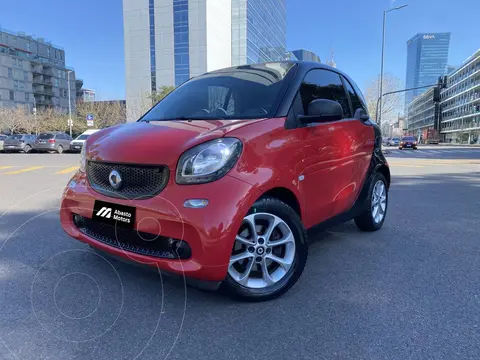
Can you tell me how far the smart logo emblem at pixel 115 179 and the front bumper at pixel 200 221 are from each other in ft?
0.79

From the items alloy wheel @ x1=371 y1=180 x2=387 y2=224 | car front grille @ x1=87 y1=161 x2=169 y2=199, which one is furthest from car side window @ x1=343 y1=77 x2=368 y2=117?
car front grille @ x1=87 y1=161 x2=169 y2=199

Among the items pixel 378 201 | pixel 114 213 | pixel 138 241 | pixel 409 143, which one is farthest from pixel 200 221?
pixel 409 143

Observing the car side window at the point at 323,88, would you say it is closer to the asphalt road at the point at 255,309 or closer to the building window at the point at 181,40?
the asphalt road at the point at 255,309

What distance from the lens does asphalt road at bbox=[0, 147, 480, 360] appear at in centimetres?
204

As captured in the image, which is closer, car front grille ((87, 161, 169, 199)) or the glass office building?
car front grille ((87, 161, 169, 199))

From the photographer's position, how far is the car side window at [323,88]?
320 cm

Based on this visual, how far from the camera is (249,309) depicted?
2.47 m

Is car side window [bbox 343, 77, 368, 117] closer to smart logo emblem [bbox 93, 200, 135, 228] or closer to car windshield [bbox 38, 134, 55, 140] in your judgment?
smart logo emblem [bbox 93, 200, 135, 228]

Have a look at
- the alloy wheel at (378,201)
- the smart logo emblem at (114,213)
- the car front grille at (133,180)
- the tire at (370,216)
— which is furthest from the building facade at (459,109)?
the smart logo emblem at (114,213)

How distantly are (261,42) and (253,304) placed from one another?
7197 cm

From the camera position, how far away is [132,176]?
2451 mm

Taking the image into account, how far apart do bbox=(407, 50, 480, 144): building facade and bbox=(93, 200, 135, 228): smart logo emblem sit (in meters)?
69.7

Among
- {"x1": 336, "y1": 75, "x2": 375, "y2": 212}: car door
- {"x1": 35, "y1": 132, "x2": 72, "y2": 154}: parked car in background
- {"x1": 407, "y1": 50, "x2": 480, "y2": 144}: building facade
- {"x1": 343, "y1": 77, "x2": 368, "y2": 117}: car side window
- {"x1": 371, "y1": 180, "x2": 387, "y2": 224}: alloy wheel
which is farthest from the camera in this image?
{"x1": 407, "y1": 50, "x2": 480, "y2": 144}: building facade

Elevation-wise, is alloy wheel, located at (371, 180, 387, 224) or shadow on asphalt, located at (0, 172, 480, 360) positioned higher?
alloy wheel, located at (371, 180, 387, 224)
